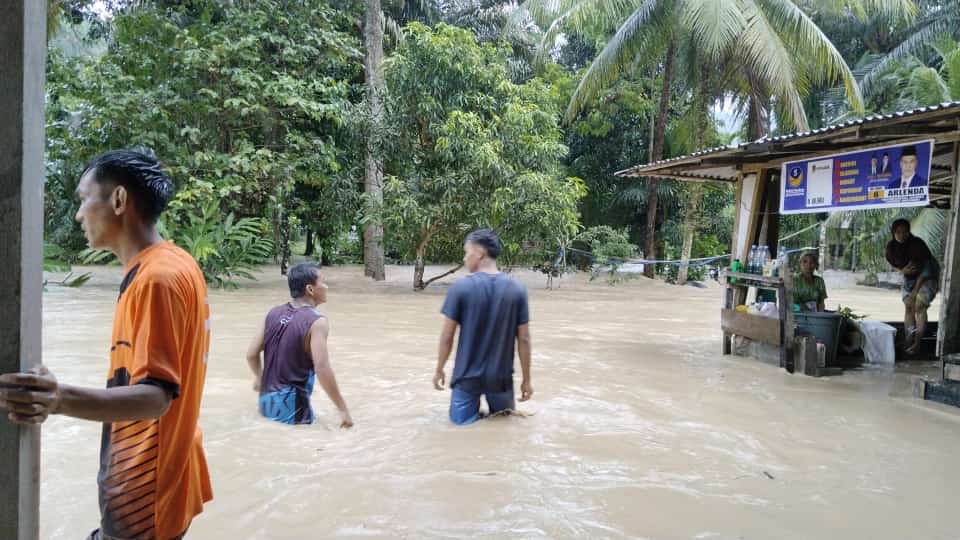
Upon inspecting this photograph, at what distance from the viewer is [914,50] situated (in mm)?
24766

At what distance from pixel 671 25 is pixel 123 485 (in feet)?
62.8

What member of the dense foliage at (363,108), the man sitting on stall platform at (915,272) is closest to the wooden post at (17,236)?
the man sitting on stall platform at (915,272)

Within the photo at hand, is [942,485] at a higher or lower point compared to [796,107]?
lower

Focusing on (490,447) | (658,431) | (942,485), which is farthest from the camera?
(658,431)

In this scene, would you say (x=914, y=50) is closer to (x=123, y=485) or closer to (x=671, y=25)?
(x=671, y=25)

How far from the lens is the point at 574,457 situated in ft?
15.6

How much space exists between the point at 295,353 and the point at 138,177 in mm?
2943

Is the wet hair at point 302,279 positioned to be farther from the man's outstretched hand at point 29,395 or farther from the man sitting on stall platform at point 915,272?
the man sitting on stall platform at point 915,272

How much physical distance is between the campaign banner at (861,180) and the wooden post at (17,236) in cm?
768

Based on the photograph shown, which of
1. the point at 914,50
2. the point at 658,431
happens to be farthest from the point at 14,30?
the point at 914,50

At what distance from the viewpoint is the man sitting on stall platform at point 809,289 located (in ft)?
29.1

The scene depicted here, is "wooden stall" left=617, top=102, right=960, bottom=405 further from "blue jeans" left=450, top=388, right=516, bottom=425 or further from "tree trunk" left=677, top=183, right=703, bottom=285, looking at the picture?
"tree trunk" left=677, top=183, right=703, bottom=285

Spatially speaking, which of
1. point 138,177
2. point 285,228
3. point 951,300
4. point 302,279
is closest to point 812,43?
point 951,300

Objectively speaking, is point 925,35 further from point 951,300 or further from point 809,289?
point 951,300
